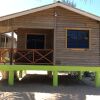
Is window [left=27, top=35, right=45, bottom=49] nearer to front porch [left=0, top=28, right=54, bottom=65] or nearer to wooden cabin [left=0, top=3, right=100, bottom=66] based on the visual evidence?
front porch [left=0, top=28, right=54, bottom=65]

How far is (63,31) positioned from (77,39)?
3.42 ft

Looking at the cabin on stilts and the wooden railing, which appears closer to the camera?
the cabin on stilts

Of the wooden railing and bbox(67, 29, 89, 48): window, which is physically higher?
bbox(67, 29, 89, 48): window

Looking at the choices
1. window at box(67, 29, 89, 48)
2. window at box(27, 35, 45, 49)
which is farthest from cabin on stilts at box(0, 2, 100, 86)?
window at box(27, 35, 45, 49)

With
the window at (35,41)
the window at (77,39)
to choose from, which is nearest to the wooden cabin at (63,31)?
the window at (77,39)

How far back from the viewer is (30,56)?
24.1 m

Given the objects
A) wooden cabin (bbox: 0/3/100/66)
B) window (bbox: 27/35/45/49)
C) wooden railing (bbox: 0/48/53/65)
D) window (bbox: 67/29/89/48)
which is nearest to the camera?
wooden cabin (bbox: 0/3/100/66)

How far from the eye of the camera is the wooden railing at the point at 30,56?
23.2 meters

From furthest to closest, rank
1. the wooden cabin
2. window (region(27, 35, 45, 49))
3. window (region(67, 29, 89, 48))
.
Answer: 1. window (region(27, 35, 45, 49))
2. window (region(67, 29, 89, 48))
3. the wooden cabin

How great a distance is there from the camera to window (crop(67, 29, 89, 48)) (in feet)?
76.6

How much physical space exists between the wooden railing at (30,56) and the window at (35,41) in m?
2.33

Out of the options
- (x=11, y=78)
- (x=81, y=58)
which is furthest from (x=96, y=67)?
(x=11, y=78)

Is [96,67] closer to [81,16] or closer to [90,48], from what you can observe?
[90,48]

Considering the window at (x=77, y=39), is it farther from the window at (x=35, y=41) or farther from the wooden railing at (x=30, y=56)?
the window at (x=35, y=41)
